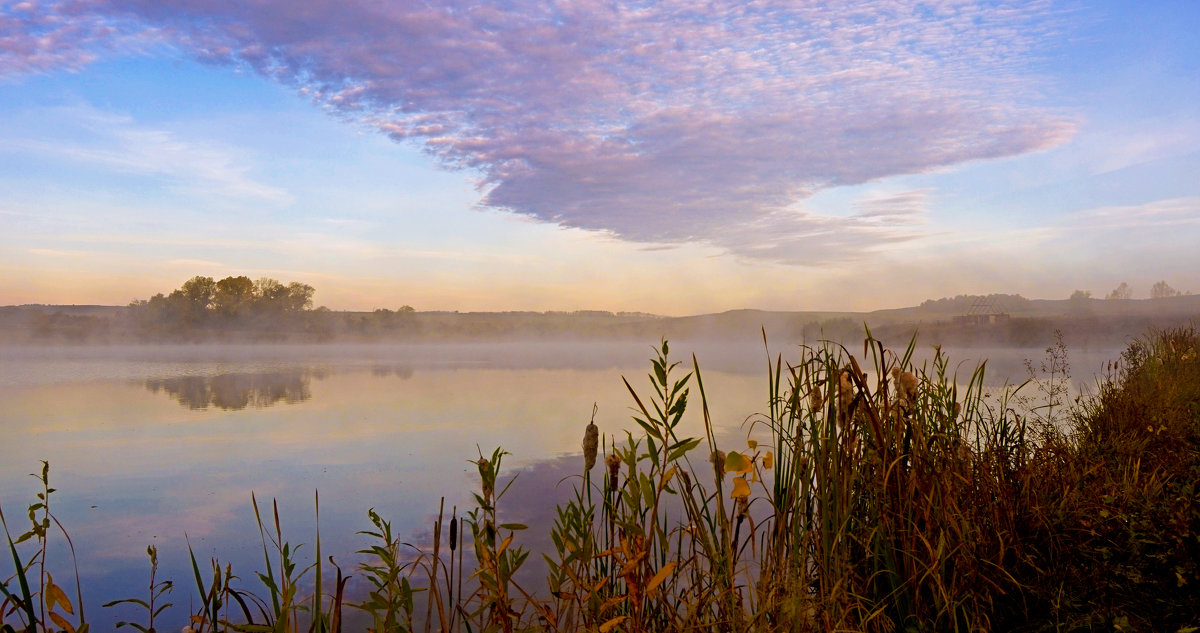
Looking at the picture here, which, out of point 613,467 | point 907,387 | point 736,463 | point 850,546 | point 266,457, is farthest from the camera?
point 266,457

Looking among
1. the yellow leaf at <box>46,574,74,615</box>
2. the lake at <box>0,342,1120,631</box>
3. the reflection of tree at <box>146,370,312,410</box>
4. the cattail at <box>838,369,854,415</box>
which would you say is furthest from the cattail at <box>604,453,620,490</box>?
the reflection of tree at <box>146,370,312,410</box>

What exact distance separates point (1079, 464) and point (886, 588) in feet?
5.76

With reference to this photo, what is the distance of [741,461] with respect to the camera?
1.74 meters

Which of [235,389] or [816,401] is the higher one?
[816,401]

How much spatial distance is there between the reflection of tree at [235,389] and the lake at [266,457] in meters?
0.07

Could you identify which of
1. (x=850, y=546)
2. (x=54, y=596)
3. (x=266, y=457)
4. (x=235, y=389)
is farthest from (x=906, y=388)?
(x=235, y=389)

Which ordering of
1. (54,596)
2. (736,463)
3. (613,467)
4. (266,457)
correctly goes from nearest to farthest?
(54,596) → (736,463) → (613,467) → (266,457)

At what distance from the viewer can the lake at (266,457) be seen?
4438 millimetres

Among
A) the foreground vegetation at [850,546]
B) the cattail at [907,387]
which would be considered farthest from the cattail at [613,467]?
the cattail at [907,387]

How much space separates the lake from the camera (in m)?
4.44

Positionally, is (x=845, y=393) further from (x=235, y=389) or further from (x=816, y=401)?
(x=235, y=389)

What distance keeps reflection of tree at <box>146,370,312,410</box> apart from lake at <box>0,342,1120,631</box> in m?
0.07

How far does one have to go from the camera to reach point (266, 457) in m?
6.96

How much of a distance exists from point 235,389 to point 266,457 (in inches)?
286
